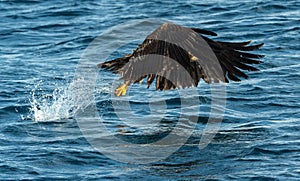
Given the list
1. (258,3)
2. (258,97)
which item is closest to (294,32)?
(258,3)

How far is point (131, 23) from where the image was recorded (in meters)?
15.8

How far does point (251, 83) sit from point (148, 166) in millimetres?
4200

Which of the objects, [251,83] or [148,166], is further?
[251,83]

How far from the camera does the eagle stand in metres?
8.69

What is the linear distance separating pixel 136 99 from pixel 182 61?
2.46 meters

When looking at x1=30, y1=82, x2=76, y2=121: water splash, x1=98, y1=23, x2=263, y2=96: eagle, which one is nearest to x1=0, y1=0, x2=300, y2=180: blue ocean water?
x1=30, y1=82, x2=76, y2=121: water splash

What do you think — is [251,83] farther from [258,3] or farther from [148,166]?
[258,3]

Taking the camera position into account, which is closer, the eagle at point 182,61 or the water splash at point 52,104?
the eagle at point 182,61

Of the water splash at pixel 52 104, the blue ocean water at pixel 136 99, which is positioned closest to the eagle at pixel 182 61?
the blue ocean water at pixel 136 99

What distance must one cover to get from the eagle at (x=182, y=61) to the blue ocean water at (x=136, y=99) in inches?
30.4

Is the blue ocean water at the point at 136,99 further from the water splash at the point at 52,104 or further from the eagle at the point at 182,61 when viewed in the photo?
the eagle at the point at 182,61

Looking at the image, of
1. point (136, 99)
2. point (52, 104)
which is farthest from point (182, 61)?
point (52, 104)

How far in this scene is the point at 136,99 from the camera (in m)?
11.1

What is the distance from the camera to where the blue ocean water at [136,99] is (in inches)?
318
